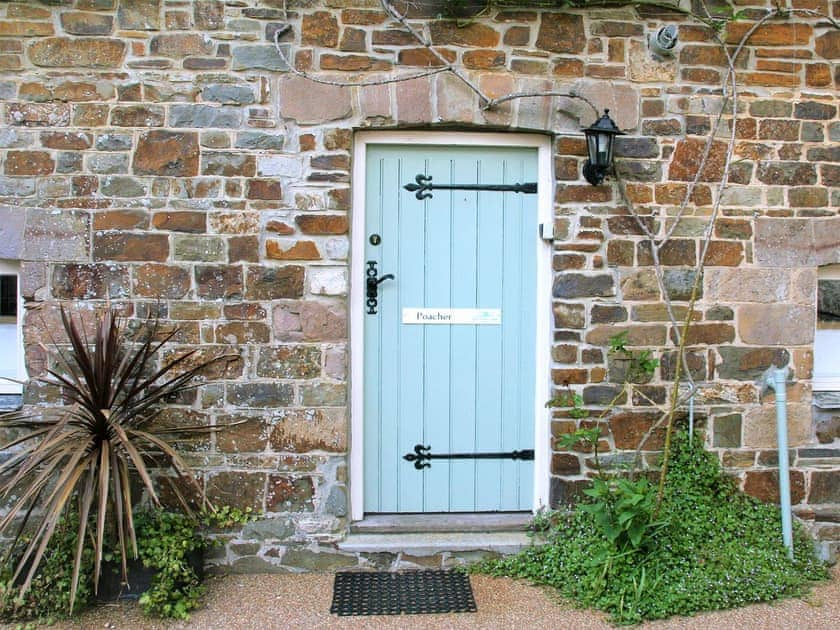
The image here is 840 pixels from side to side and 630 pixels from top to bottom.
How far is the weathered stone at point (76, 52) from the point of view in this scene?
3877mm

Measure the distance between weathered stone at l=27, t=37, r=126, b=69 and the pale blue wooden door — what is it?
143 centimetres

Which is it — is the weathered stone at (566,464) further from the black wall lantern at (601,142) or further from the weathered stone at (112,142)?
the weathered stone at (112,142)

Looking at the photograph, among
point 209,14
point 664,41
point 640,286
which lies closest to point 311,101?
point 209,14

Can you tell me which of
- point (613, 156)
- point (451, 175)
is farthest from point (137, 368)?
point (613, 156)

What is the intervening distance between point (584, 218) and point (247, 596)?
2.62 m

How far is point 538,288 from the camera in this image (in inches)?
164

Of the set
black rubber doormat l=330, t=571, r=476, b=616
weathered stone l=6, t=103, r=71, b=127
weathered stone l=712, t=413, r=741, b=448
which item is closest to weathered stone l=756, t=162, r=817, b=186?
weathered stone l=712, t=413, r=741, b=448

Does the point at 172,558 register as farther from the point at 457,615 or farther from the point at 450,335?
the point at 450,335

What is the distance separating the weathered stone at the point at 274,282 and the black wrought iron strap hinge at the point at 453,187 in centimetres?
77

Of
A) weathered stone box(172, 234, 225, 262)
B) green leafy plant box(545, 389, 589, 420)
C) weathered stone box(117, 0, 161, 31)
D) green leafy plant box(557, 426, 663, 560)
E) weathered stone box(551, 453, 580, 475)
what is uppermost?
weathered stone box(117, 0, 161, 31)

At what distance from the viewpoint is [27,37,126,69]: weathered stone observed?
12.7 ft

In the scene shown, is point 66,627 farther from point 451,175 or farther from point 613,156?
point 613,156

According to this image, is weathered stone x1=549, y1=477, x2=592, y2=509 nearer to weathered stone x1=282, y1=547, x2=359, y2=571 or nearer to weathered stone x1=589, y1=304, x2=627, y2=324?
weathered stone x1=589, y1=304, x2=627, y2=324

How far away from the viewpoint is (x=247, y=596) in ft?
12.2
